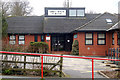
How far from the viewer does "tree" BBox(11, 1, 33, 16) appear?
4680 centimetres

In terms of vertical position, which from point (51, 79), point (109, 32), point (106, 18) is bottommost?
point (51, 79)

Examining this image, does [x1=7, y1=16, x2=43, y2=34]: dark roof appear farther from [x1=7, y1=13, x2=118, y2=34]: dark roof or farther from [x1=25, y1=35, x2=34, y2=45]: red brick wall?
[x1=25, y1=35, x2=34, y2=45]: red brick wall

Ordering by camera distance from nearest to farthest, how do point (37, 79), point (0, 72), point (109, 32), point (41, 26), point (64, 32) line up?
point (37, 79) < point (0, 72) < point (109, 32) < point (64, 32) < point (41, 26)

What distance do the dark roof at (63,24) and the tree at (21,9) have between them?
1906 centimetres

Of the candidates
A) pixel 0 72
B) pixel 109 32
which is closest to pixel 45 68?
pixel 0 72

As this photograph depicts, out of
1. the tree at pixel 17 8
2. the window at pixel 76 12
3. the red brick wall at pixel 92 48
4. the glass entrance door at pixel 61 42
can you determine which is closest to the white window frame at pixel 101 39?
the red brick wall at pixel 92 48

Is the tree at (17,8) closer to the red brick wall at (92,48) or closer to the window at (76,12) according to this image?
the window at (76,12)

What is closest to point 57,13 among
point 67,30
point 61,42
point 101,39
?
point 67,30

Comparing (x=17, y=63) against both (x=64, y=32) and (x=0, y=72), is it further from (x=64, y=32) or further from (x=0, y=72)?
(x=64, y=32)

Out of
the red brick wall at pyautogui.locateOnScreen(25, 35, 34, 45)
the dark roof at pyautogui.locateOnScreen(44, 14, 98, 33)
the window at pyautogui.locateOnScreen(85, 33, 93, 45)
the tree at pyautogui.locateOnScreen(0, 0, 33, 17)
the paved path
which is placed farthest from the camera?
the tree at pyautogui.locateOnScreen(0, 0, 33, 17)

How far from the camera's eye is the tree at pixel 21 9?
4680 cm

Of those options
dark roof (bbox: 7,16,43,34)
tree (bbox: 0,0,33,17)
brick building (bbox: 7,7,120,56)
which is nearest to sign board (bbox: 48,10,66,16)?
brick building (bbox: 7,7,120,56)

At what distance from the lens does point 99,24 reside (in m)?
25.3

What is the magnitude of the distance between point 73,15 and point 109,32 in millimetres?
8006
